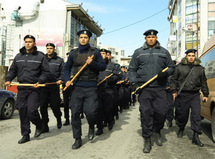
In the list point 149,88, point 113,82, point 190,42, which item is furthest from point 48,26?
point 149,88

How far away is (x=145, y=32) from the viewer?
4.34m

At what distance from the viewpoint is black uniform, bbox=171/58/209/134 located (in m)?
4.60

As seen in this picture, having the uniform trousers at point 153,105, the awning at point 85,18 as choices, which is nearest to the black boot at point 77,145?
the uniform trousers at point 153,105

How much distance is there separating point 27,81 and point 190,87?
10.7 feet

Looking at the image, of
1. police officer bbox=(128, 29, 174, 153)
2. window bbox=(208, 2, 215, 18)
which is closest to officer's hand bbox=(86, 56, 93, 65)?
police officer bbox=(128, 29, 174, 153)

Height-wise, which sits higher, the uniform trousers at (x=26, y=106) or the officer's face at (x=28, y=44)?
the officer's face at (x=28, y=44)

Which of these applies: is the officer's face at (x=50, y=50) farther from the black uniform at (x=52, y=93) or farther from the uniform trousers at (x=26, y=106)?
the uniform trousers at (x=26, y=106)

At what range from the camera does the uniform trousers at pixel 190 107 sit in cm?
451

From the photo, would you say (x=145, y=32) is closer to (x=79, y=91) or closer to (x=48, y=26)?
(x=79, y=91)

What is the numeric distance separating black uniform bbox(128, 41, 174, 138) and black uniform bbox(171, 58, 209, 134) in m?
0.72

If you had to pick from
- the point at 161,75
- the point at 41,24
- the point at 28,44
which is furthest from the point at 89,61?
the point at 41,24

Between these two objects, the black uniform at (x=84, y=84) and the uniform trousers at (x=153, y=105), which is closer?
the uniform trousers at (x=153, y=105)

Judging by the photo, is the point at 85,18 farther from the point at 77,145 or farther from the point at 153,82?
the point at 77,145

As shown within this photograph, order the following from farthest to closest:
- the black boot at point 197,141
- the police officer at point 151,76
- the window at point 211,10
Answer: the window at point 211,10
the black boot at point 197,141
the police officer at point 151,76
